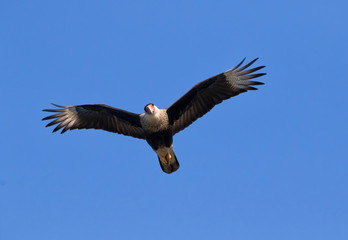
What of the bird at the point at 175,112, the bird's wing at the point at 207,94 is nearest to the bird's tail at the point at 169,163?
the bird at the point at 175,112

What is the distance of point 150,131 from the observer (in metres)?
11.6

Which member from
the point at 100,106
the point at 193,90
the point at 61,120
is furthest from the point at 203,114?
the point at 61,120

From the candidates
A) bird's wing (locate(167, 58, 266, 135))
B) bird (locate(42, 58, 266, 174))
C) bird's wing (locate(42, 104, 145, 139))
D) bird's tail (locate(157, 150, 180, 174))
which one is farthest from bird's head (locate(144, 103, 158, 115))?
bird's tail (locate(157, 150, 180, 174))

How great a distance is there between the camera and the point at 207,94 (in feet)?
38.6

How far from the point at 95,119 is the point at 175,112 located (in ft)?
5.47

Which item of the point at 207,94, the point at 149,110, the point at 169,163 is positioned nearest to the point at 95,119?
the point at 149,110

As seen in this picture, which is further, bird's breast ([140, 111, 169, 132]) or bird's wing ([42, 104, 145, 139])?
bird's wing ([42, 104, 145, 139])

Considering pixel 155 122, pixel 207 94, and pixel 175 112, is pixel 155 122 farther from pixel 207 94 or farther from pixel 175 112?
pixel 207 94

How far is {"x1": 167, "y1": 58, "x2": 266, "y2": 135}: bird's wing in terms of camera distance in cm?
1168

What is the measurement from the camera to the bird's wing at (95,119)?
12.1 m

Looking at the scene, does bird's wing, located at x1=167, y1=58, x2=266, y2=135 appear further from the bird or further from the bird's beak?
the bird's beak

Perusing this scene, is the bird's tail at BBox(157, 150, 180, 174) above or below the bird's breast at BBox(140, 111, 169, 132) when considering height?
below

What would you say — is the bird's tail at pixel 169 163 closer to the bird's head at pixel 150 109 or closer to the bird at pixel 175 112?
the bird at pixel 175 112

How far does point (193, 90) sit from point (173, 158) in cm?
139
